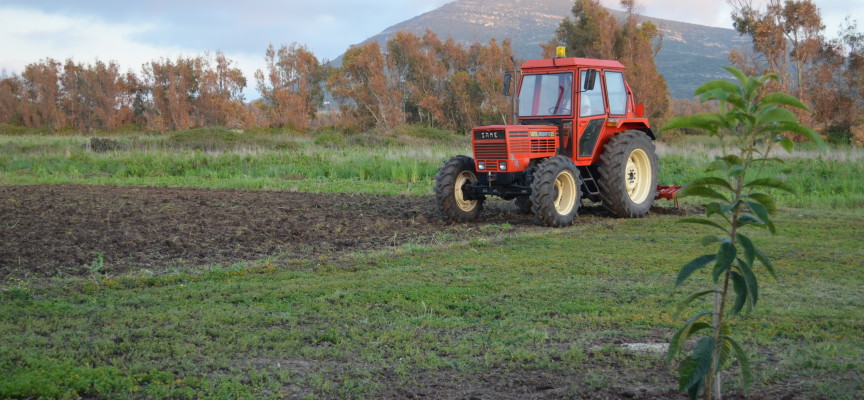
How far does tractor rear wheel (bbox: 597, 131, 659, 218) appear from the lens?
1138cm

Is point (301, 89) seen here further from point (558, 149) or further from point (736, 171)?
point (736, 171)

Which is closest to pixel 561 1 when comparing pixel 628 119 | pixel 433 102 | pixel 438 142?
pixel 433 102

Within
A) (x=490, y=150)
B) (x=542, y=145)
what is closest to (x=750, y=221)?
(x=490, y=150)

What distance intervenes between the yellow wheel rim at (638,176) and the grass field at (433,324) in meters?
2.57

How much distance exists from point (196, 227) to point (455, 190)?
12.3ft

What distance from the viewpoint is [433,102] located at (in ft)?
142

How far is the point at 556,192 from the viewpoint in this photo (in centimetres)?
1109

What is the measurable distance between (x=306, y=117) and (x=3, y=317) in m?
39.8

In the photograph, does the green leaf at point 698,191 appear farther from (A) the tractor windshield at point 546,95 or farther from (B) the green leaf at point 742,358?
(A) the tractor windshield at point 546,95

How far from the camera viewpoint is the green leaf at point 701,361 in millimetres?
3158

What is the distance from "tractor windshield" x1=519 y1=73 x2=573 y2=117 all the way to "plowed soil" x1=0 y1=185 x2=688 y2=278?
173cm

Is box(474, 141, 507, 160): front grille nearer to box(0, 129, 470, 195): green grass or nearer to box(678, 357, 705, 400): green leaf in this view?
box(0, 129, 470, 195): green grass

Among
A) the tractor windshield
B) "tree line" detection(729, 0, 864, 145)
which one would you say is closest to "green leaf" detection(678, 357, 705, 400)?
the tractor windshield

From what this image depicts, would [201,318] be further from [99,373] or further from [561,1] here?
[561,1]
